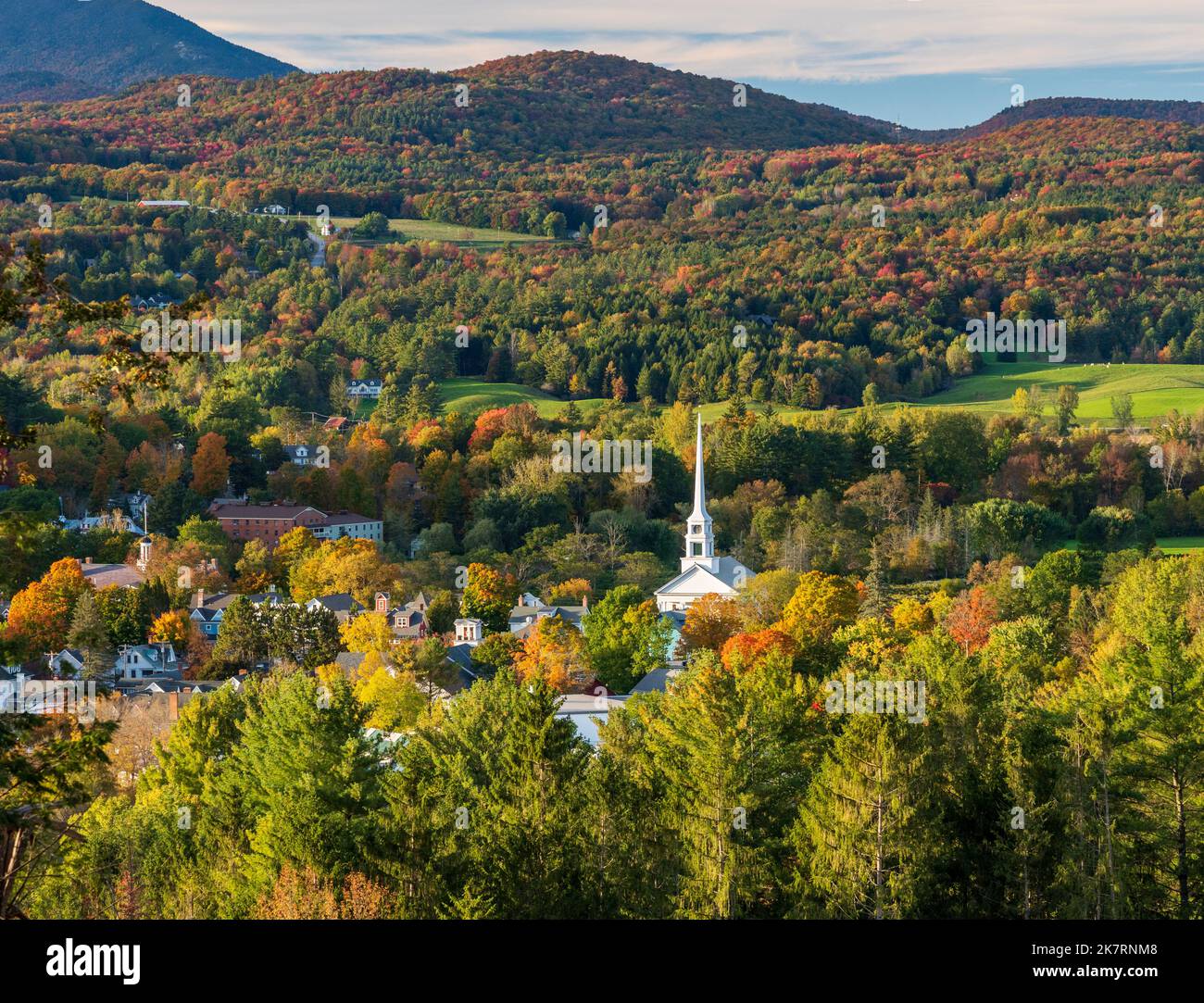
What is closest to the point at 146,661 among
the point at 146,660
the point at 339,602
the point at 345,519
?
the point at 146,660

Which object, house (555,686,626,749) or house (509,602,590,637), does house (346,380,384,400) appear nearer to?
house (509,602,590,637)

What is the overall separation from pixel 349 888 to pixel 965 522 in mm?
45922

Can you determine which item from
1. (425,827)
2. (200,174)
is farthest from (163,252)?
(425,827)

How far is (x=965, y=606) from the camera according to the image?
5141 centimetres

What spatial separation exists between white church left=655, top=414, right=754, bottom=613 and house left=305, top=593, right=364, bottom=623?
943cm

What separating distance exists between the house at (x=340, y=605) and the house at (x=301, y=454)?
20256mm

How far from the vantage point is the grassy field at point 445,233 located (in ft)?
477

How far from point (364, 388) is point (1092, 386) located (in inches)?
1578

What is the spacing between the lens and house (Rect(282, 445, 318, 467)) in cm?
8056

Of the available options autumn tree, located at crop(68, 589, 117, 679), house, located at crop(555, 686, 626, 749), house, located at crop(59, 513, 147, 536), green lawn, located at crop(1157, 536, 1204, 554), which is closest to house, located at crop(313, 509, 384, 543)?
house, located at crop(59, 513, 147, 536)

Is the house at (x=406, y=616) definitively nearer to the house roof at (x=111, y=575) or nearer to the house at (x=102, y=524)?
the house roof at (x=111, y=575)

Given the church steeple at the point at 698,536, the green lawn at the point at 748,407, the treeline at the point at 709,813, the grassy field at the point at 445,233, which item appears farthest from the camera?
the grassy field at the point at 445,233

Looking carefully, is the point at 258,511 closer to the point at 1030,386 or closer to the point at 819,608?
the point at 819,608

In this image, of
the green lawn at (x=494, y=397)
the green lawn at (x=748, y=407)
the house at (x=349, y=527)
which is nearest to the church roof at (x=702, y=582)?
the house at (x=349, y=527)
